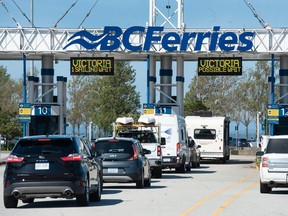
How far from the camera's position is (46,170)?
20.6 meters

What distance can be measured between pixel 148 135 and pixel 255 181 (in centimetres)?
435

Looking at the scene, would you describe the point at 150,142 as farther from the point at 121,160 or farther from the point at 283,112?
the point at 283,112

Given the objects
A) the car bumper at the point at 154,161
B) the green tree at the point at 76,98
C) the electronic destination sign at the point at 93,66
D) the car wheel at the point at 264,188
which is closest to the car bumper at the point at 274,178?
the car wheel at the point at 264,188

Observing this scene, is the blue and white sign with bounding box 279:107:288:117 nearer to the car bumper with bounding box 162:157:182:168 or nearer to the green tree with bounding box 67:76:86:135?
the car bumper with bounding box 162:157:182:168

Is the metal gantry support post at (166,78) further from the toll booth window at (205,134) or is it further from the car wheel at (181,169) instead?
the car wheel at (181,169)

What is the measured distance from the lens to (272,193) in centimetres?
2725

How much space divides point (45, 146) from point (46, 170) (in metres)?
0.60

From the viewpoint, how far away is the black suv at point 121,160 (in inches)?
1124

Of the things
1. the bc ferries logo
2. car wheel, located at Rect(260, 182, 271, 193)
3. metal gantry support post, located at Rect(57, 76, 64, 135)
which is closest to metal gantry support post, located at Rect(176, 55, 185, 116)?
the bc ferries logo

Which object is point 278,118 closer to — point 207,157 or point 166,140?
point 207,157

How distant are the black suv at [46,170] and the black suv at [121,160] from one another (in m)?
7.46

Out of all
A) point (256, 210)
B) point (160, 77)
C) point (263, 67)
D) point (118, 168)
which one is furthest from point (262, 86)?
point (256, 210)

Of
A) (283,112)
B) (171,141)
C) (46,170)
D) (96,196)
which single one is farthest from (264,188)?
(283,112)

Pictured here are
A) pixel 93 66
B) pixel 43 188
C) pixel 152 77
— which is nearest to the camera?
pixel 43 188
